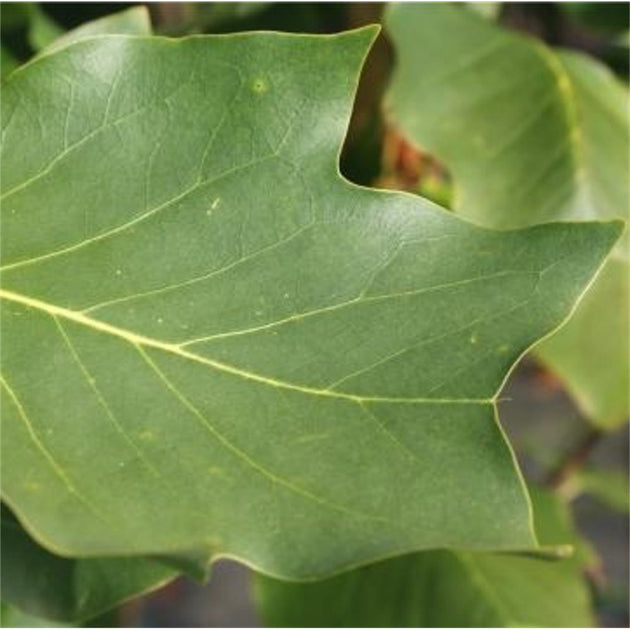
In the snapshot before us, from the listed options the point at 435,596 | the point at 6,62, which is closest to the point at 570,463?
the point at 435,596

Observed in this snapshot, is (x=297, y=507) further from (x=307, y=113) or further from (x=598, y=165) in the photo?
(x=598, y=165)

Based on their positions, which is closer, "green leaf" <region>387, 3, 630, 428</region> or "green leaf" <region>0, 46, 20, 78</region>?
"green leaf" <region>0, 46, 20, 78</region>

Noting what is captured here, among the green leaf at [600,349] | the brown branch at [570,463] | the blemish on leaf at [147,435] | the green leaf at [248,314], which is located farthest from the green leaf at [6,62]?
the brown branch at [570,463]

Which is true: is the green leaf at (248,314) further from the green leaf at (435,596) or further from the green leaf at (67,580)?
the green leaf at (435,596)

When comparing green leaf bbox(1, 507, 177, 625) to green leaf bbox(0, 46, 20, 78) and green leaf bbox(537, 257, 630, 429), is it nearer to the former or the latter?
green leaf bbox(0, 46, 20, 78)

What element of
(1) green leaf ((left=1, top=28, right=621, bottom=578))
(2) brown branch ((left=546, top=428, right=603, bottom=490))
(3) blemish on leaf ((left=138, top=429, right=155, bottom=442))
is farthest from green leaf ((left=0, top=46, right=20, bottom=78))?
(2) brown branch ((left=546, top=428, right=603, bottom=490))

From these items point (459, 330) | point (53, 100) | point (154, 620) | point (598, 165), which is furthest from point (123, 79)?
point (154, 620)
